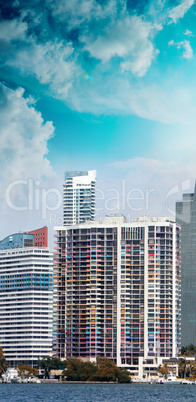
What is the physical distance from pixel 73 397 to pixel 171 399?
16533mm

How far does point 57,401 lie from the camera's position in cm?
14200

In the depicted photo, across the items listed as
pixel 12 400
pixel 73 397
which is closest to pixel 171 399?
pixel 73 397

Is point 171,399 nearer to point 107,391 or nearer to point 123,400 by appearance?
point 123,400

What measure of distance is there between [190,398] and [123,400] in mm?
16588

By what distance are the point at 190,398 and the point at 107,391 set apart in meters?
22.9

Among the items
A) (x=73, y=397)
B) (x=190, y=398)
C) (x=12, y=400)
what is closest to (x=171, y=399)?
(x=190, y=398)

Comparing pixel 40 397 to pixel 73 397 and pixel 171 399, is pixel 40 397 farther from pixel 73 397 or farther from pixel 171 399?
pixel 171 399

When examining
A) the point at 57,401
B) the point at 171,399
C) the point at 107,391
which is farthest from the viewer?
the point at 107,391

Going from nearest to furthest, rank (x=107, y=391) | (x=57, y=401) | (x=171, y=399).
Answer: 1. (x=57, y=401)
2. (x=171, y=399)
3. (x=107, y=391)

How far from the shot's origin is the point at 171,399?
152m

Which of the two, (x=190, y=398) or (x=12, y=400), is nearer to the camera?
(x=12, y=400)

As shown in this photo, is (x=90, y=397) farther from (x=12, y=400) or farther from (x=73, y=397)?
(x=12, y=400)

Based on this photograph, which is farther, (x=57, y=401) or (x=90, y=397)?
(x=90, y=397)

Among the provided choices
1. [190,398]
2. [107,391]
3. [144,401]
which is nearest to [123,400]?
[144,401]
